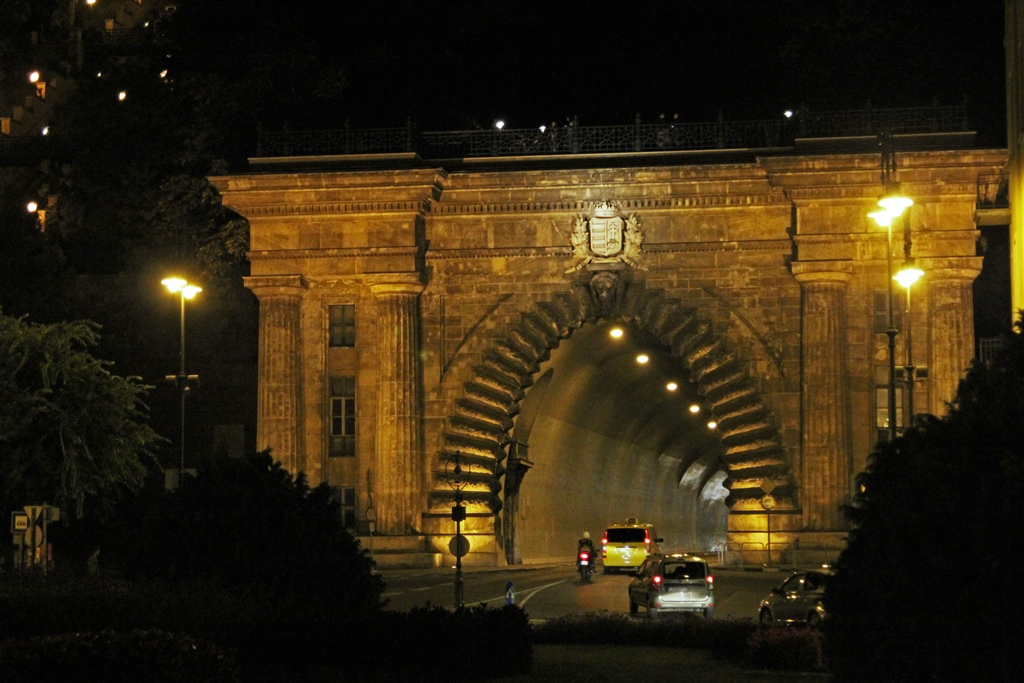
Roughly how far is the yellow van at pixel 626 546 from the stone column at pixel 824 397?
5.98 meters

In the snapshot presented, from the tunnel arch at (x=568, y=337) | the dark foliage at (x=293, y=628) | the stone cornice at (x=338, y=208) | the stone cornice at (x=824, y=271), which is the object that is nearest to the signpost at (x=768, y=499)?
the tunnel arch at (x=568, y=337)

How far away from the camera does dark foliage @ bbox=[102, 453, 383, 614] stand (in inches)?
1179

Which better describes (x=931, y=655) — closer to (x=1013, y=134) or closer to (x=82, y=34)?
(x=1013, y=134)

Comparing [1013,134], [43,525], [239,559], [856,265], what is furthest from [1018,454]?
[856,265]

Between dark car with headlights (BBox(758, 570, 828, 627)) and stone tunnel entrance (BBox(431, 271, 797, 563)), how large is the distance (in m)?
16.8

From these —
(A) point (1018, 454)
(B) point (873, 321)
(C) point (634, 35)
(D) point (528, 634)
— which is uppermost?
(C) point (634, 35)

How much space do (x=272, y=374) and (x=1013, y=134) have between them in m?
26.2

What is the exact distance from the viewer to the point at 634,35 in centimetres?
7788

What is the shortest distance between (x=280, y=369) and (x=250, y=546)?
28.1m

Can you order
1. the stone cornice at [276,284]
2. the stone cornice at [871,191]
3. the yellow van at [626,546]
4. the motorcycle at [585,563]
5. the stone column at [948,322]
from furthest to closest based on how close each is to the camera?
1. the yellow van at [626,546]
2. the stone cornice at [276,284]
3. the stone cornice at [871,191]
4. the stone column at [948,322]
5. the motorcycle at [585,563]

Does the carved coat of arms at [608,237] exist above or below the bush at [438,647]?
above

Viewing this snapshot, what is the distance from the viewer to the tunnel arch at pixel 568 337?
185 feet

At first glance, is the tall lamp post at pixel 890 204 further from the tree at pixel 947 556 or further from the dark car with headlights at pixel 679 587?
the tree at pixel 947 556

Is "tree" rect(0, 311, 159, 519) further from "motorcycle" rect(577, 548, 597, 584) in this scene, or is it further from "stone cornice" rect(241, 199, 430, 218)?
"motorcycle" rect(577, 548, 597, 584)
